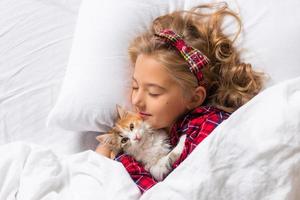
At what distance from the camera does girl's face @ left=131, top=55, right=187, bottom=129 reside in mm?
1117

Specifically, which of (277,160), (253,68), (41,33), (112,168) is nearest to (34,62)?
(41,33)

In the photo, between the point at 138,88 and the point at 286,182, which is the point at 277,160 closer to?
the point at 286,182

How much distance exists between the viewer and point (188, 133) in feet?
3.72

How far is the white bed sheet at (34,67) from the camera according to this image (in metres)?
1.31

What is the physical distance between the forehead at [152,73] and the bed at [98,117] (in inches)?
4.7

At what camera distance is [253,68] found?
1175 millimetres

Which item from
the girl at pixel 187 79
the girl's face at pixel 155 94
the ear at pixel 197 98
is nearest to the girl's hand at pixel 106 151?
the girl at pixel 187 79

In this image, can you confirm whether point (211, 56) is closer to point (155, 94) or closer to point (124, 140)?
point (155, 94)

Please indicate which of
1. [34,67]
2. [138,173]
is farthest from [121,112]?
[34,67]

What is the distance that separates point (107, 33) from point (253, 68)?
447mm

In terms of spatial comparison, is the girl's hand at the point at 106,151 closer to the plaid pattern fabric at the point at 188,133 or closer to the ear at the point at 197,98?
the plaid pattern fabric at the point at 188,133

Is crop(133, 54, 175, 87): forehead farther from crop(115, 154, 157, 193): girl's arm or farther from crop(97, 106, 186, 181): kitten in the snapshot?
crop(115, 154, 157, 193): girl's arm

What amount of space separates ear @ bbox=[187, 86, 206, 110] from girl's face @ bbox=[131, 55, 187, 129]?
2 centimetres

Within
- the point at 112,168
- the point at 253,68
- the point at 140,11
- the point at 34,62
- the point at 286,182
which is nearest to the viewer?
the point at 286,182
